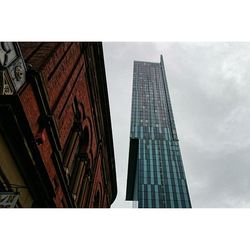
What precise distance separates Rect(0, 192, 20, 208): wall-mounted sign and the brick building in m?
0.11

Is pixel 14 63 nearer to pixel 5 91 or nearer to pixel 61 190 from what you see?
pixel 5 91

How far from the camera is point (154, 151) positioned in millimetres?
60656

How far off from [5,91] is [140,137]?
60.3 meters

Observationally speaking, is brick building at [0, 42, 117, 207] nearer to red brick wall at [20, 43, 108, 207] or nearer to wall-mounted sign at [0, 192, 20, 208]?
red brick wall at [20, 43, 108, 207]

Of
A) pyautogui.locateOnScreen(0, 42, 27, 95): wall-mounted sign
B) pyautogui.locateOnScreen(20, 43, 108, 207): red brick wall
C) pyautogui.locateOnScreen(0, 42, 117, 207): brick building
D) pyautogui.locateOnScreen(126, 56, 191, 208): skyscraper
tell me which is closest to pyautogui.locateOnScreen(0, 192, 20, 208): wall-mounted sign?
pyautogui.locateOnScreen(0, 42, 117, 207): brick building

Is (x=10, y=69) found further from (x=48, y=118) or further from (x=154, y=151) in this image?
(x=154, y=151)

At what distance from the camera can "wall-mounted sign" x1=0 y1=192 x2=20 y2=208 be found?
14.6ft

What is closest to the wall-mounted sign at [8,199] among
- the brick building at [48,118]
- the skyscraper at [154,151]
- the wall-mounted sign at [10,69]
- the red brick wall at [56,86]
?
the brick building at [48,118]

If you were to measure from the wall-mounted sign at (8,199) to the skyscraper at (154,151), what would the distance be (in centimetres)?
4583

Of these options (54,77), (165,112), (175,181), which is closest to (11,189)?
(54,77)

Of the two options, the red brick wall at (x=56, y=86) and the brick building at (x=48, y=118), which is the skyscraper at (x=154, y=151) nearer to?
the brick building at (x=48, y=118)

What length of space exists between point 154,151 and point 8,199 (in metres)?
57.4

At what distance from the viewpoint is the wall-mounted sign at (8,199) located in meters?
4.45

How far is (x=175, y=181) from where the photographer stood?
5294cm
